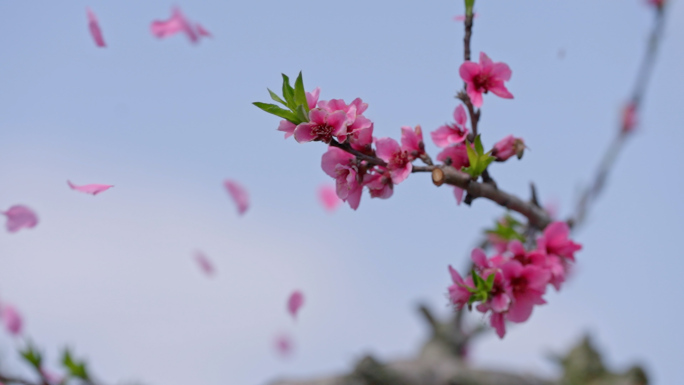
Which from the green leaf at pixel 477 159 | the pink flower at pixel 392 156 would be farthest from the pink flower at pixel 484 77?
the pink flower at pixel 392 156

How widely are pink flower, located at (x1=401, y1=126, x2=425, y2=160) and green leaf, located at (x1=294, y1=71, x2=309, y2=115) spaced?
456mm

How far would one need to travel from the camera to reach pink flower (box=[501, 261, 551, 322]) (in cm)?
242

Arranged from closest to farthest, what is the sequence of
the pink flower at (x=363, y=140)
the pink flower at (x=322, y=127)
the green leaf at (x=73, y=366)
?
the pink flower at (x=322, y=127), the pink flower at (x=363, y=140), the green leaf at (x=73, y=366)

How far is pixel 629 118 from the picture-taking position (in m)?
6.32

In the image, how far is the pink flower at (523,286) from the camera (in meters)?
2.42

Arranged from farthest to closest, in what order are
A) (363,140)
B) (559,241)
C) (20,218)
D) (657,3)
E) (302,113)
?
(657,3)
(20,218)
(559,241)
(363,140)
(302,113)

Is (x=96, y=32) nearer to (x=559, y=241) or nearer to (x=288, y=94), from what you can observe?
(x=288, y=94)

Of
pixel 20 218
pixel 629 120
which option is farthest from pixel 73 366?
pixel 629 120

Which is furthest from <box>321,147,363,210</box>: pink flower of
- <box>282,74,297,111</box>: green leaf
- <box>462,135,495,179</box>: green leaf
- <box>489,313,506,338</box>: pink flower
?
<box>489,313,506,338</box>: pink flower

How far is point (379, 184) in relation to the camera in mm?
2217

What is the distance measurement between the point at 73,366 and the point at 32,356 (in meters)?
0.28

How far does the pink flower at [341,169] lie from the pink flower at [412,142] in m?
0.27

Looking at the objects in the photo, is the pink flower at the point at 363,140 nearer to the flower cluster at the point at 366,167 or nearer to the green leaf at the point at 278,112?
the flower cluster at the point at 366,167

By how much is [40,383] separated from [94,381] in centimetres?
42
